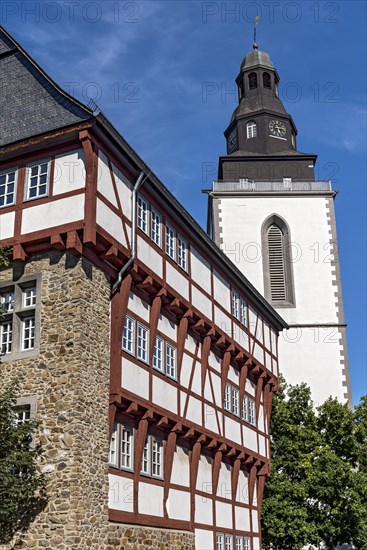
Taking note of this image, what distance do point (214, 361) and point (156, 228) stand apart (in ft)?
19.6

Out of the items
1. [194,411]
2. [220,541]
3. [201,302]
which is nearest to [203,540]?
[220,541]

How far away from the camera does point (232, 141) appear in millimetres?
49844

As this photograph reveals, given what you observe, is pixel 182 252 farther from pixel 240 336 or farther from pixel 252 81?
pixel 252 81

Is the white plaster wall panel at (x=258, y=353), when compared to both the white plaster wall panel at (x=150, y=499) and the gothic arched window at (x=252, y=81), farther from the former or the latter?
the gothic arched window at (x=252, y=81)

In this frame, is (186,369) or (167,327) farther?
(186,369)

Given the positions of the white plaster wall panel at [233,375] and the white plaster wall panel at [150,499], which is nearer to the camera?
the white plaster wall panel at [150,499]

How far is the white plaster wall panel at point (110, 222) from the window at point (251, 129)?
2995 centimetres

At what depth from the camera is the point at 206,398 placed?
24.8 metres

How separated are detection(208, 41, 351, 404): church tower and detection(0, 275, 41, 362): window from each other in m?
23.6

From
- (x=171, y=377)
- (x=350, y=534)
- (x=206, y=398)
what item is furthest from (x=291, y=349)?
(x=171, y=377)

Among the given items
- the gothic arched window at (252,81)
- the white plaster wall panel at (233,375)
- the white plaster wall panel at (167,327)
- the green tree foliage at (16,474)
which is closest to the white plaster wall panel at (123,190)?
the white plaster wall panel at (167,327)

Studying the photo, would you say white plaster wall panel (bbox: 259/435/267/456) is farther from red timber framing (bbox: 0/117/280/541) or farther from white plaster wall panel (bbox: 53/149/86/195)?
white plaster wall panel (bbox: 53/149/86/195)

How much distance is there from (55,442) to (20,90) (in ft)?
31.8

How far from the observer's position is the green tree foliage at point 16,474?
1625cm
